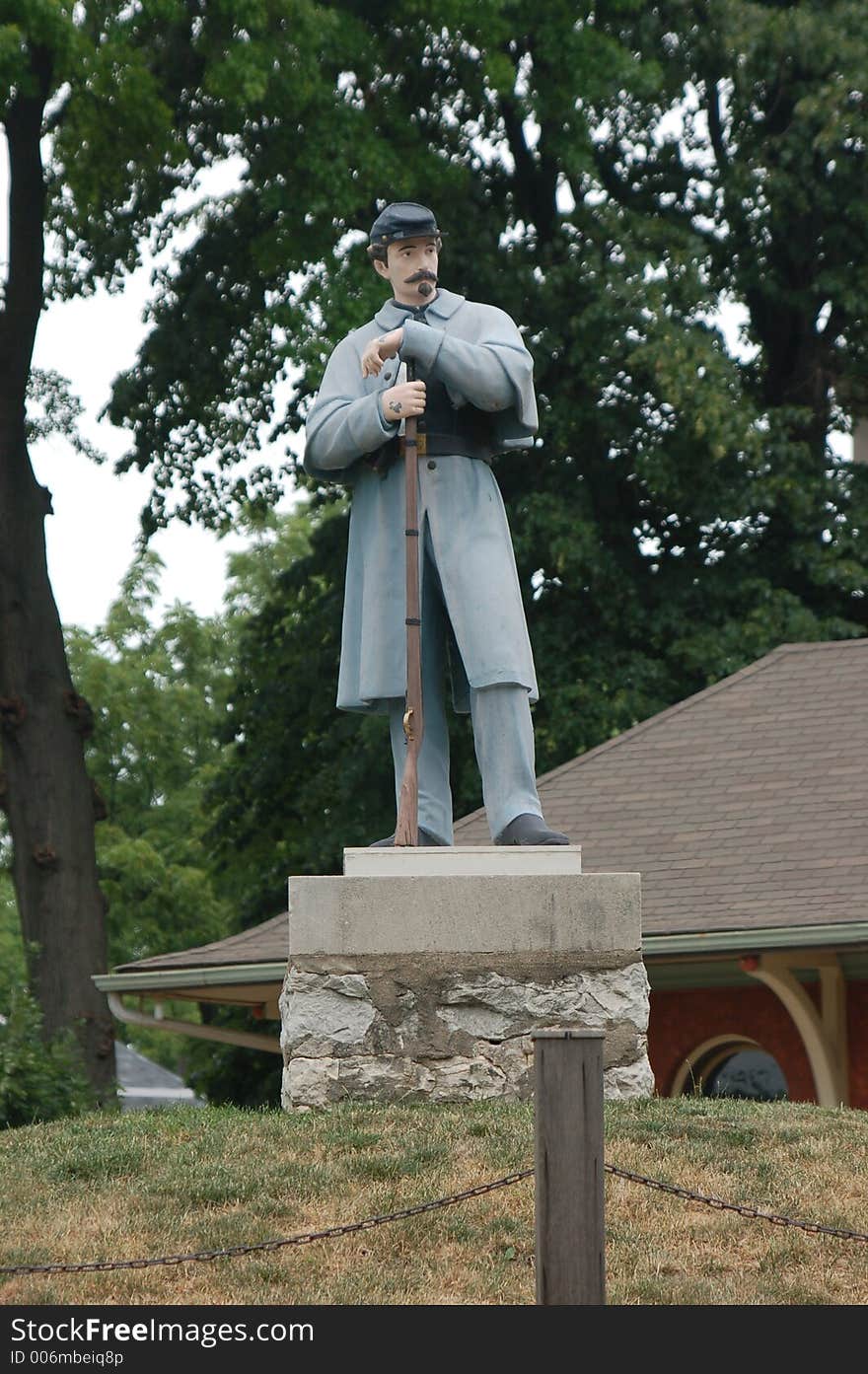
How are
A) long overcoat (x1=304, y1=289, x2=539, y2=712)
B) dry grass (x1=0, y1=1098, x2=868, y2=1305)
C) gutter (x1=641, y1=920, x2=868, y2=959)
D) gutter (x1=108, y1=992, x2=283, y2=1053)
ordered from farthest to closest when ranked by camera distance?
gutter (x1=108, y1=992, x2=283, y2=1053)
gutter (x1=641, y1=920, x2=868, y2=959)
long overcoat (x1=304, y1=289, x2=539, y2=712)
dry grass (x1=0, y1=1098, x2=868, y2=1305)

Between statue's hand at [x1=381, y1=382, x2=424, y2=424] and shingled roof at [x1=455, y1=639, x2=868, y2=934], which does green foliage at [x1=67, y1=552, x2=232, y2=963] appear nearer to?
shingled roof at [x1=455, y1=639, x2=868, y2=934]

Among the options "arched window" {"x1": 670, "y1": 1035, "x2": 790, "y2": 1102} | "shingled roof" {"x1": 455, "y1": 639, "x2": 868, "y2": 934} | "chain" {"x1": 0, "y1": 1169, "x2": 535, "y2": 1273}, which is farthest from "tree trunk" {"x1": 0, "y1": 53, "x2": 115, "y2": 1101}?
"chain" {"x1": 0, "y1": 1169, "x2": 535, "y2": 1273}

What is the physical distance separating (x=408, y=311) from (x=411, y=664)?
1681 mm

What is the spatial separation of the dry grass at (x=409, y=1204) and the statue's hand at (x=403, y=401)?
2.90m

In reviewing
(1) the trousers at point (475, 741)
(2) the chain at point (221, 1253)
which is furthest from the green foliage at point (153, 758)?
(2) the chain at point (221, 1253)

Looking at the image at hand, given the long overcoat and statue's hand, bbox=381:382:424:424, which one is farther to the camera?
the long overcoat

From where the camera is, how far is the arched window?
1469 cm

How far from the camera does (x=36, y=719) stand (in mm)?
19203

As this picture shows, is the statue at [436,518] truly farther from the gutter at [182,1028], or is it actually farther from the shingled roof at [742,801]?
the gutter at [182,1028]

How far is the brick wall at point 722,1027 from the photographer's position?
1441 centimetres

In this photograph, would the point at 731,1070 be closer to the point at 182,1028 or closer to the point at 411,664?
the point at 182,1028

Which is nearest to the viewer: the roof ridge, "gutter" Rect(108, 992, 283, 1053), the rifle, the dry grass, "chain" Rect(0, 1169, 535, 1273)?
"chain" Rect(0, 1169, 535, 1273)

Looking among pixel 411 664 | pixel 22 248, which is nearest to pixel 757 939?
pixel 411 664

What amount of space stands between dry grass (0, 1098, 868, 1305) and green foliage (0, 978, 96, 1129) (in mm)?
3701
